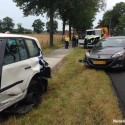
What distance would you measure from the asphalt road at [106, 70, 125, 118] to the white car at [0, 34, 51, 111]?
195 centimetres

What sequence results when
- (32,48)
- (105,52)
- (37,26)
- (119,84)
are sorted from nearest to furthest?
(32,48) → (119,84) → (105,52) → (37,26)

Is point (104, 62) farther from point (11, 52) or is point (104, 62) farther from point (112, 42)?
point (11, 52)

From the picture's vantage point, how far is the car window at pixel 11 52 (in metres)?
5.58

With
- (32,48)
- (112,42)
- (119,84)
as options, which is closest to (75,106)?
(32,48)

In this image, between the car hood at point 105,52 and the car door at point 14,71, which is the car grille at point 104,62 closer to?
the car hood at point 105,52

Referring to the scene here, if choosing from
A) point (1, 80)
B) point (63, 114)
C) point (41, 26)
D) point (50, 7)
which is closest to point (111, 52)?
point (63, 114)

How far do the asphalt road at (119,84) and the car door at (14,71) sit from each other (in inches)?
86.1

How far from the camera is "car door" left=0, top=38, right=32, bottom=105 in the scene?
5379 mm

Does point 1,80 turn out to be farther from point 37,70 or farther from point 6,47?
point 37,70

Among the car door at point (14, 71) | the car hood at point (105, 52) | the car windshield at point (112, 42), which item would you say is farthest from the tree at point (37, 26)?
the car door at point (14, 71)

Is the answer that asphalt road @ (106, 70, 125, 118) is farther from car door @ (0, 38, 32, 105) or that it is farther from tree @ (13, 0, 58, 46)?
tree @ (13, 0, 58, 46)

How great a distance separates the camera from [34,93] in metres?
6.72

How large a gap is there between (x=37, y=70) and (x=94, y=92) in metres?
1.84

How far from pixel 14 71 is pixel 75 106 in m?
Result: 1.69
